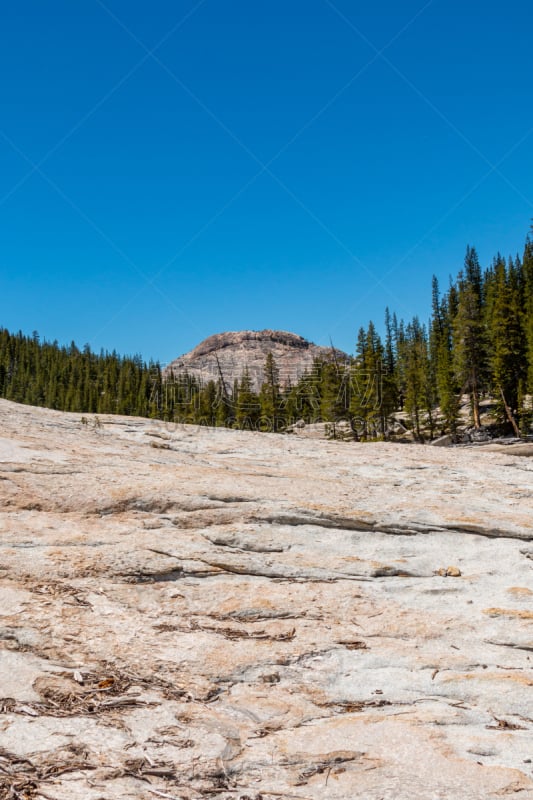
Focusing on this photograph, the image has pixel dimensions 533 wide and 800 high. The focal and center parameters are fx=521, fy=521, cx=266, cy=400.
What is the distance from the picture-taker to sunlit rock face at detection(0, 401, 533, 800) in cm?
449

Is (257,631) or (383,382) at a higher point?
(383,382)

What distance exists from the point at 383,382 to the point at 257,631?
60.9 meters

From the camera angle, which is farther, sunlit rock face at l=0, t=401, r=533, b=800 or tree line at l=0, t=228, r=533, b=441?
tree line at l=0, t=228, r=533, b=441

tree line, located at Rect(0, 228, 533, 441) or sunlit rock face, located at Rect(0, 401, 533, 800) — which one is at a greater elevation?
tree line, located at Rect(0, 228, 533, 441)

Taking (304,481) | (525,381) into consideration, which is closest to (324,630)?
(304,481)

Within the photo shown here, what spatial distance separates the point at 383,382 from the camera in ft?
216

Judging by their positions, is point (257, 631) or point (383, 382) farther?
point (383, 382)

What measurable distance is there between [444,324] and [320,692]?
11515 cm

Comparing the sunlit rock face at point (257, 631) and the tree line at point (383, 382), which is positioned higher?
the tree line at point (383, 382)

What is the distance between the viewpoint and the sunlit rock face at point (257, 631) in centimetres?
449

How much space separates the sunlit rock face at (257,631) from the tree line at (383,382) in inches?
1838

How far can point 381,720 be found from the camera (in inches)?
209

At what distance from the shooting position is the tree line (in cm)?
5578

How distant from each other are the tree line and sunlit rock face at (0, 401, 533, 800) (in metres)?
46.7
